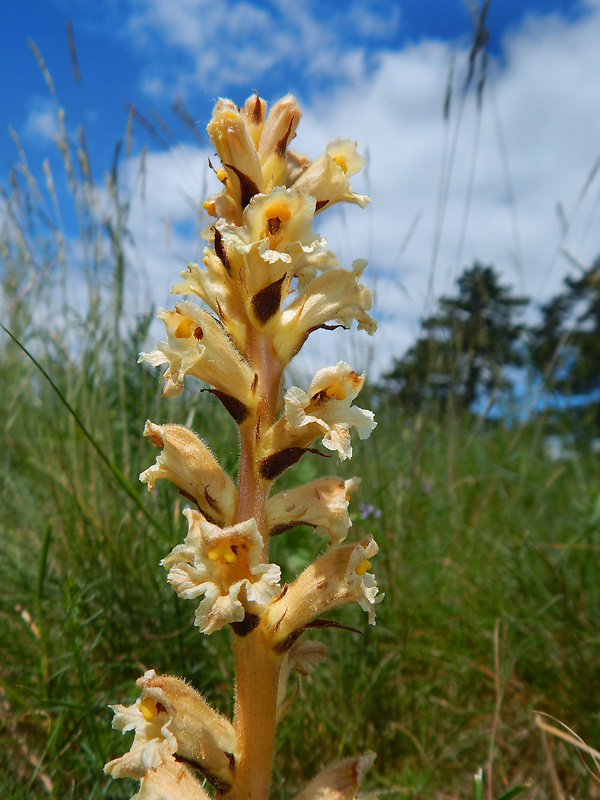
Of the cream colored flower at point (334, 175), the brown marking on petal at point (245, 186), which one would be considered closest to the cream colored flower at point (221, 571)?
the brown marking on petal at point (245, 186)

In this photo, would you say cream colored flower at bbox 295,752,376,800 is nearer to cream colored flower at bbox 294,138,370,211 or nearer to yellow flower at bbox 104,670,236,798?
yellow flower at bbox 104,670,236,798

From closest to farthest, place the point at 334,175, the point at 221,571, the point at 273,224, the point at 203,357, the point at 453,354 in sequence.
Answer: the point at 221,571 → the point at 203,357 → the point at 273,224 → the point at 334,175 → the point at 453,354

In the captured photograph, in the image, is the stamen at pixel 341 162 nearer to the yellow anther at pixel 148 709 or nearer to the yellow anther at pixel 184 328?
the yellow anther at pixel 184 328

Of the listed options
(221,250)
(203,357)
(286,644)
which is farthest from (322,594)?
(221,250)

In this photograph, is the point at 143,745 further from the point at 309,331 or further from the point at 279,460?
the point at 309,331

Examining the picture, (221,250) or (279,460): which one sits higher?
(221,250)
